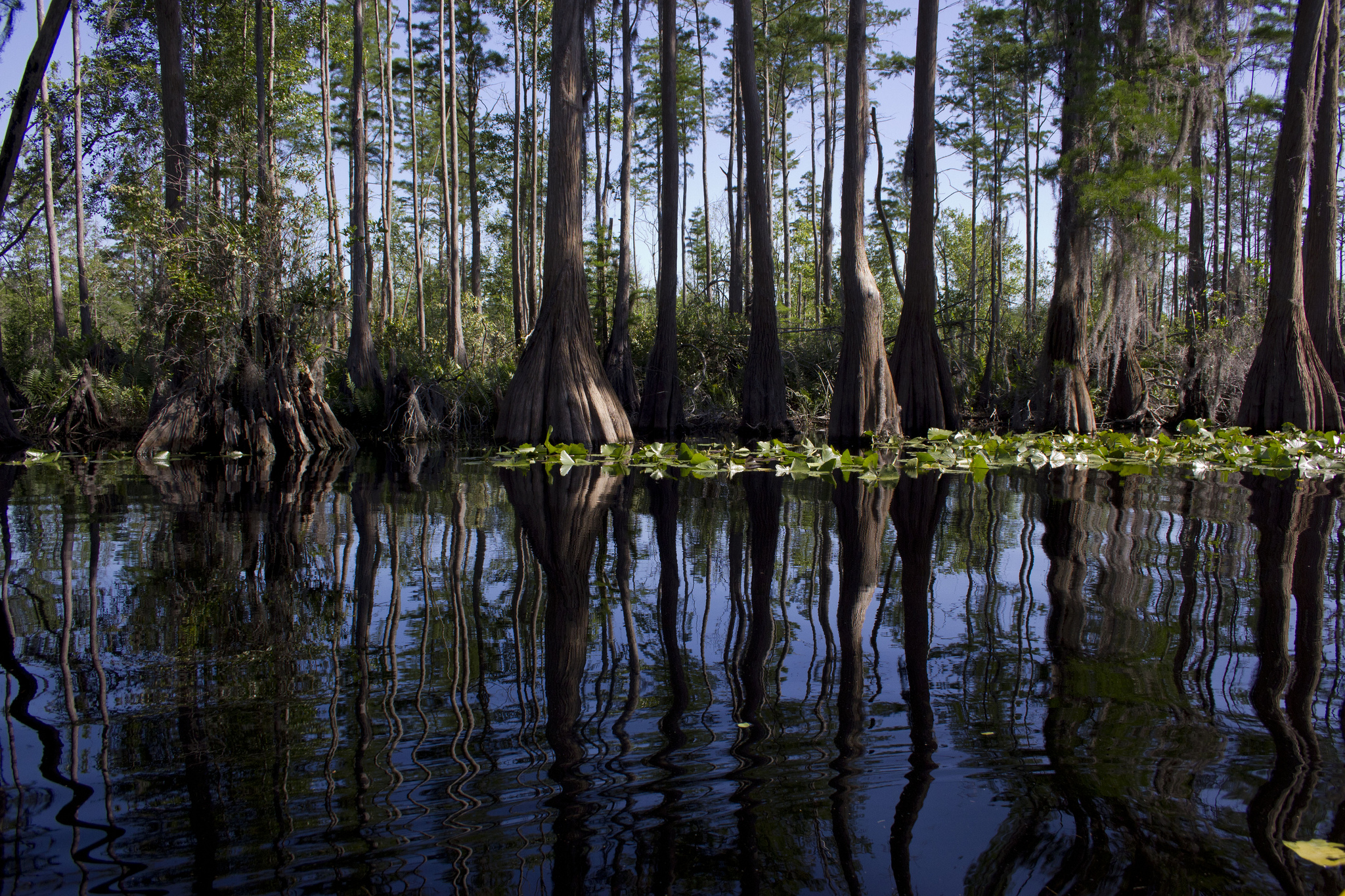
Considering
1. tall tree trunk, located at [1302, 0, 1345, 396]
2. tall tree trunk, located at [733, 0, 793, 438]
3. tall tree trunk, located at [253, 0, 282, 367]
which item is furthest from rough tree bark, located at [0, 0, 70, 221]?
tall tree trunk, located at [1302, 0, 1345, 396]

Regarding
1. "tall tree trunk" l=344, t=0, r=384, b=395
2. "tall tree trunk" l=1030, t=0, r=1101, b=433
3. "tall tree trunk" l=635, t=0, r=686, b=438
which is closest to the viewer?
"tall tree trunk" l=1030, t=0, r=1101, b=433

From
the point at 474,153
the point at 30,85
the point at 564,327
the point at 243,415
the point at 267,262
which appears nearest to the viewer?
the point at 30,85

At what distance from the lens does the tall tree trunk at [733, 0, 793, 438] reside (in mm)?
12961

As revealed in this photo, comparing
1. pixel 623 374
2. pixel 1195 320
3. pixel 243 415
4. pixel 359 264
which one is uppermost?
pixel 359 264

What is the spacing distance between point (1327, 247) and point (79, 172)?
81.2 ft

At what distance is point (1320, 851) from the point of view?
3.61 feet

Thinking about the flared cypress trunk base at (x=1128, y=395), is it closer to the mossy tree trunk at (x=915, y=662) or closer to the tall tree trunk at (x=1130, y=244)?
the tall tree trunk at (x=1130, y=244)

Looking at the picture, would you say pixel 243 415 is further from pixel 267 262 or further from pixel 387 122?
pixel 387 122

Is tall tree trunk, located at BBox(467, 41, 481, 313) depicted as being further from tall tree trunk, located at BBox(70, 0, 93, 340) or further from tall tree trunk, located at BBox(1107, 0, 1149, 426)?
tall tree trunk, located at BBox(1107, 0, 1149, 426)

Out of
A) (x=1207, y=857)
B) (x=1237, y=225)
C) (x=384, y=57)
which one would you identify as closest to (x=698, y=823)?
(x=1207, y=857)

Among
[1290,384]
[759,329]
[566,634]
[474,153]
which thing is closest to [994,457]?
[759,329]

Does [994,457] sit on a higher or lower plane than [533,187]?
lower

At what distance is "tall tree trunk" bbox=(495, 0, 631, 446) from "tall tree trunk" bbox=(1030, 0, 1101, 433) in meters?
6.14

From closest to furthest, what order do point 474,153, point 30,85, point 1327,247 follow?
point 30,85, point 1327,247, point 474,153
